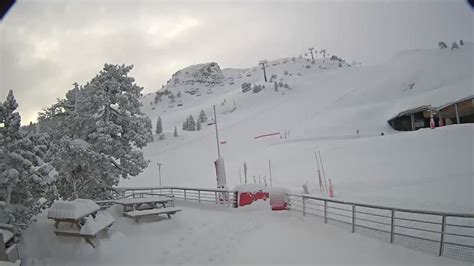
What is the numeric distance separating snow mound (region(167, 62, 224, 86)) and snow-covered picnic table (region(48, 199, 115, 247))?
151 m

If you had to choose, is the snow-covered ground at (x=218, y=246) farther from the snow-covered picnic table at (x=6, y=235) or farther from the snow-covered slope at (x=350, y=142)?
the snow-covered slope at (x=350, y=142)

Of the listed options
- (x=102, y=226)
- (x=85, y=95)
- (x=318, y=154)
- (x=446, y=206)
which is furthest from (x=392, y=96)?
(x=102, y=226)

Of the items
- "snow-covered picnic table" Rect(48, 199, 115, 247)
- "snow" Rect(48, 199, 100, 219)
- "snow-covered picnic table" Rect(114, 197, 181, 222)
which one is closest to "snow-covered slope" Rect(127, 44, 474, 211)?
"snow-covered picnic table" Rect(114, 197, 181, 222)

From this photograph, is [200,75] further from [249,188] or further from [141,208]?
[141,208]

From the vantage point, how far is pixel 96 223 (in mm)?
8000

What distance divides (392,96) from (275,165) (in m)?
29.9

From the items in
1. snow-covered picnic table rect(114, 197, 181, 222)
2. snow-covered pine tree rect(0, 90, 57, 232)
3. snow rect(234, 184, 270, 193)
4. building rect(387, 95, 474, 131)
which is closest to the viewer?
snow-covered pine tree rect(0, 90, 57, 232)

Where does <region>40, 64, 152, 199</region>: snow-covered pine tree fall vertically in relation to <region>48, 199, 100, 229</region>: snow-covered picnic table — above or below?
above

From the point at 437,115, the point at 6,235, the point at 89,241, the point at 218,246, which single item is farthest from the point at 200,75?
the point at 6,235

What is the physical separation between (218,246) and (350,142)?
25.9 meters

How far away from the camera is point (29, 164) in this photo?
7.48m

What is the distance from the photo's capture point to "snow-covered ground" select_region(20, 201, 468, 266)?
6.85 metres

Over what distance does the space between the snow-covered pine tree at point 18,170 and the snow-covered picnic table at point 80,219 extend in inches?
20.1

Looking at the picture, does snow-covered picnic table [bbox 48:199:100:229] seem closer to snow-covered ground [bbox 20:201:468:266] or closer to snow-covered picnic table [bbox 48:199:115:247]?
snow-covered picnic table [bbox 48:199:115:247]
